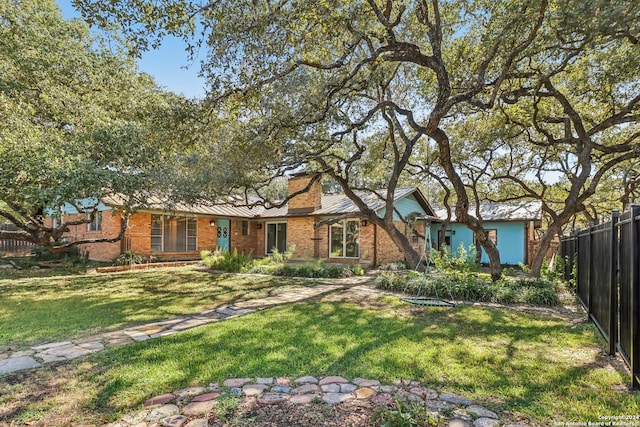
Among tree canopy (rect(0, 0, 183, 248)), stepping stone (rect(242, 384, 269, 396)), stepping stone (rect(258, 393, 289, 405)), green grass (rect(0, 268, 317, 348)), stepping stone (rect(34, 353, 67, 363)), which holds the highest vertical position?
tree canopy (rect(0, 0, 183, 248))

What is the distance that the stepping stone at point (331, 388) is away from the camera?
3.17m

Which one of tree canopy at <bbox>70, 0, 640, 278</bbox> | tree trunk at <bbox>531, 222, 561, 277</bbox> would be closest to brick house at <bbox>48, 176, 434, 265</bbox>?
tree canopy at <bbox>70, 0, 640, 278</bbox>

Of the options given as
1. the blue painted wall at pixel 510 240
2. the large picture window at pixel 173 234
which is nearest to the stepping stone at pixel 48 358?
the large picture window at pixel 173 234

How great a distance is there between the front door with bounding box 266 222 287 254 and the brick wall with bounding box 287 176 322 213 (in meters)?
1.86

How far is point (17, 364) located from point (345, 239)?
42.4ft

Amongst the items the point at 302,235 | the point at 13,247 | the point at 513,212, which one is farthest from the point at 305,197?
the point at 13,247

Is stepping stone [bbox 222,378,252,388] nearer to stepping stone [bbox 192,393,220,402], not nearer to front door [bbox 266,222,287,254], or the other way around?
stepping stone [bbox 192,393,220,402]

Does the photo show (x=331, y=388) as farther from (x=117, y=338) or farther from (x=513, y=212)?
A: (x=513, y=212)

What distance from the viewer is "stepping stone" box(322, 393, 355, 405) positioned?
297cm

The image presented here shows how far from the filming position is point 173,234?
16828 millimetres

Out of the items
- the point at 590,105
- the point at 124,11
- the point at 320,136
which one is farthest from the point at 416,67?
the point at 124,11

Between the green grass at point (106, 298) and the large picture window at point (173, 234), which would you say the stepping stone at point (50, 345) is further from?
the large picture window at point (173, 234)

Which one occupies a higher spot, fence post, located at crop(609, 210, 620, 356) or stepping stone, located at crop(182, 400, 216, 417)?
fence post, located at crop(609, 210, 620, 356)

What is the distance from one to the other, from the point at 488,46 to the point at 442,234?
32.8 ft
